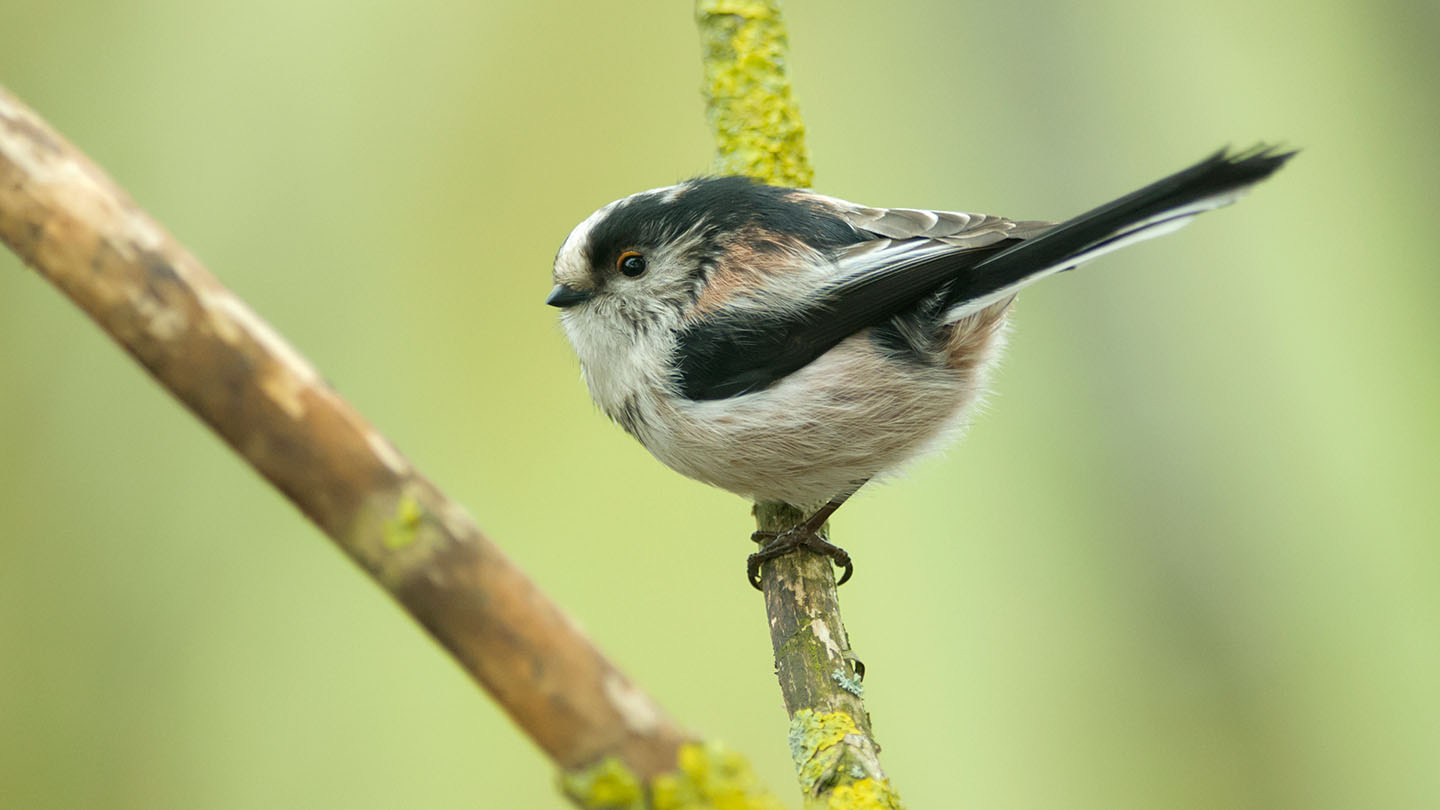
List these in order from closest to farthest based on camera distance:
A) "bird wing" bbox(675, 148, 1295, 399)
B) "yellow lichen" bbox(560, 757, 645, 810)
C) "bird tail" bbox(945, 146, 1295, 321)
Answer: "yellow lichen" bbox(560, 757, 645, 810)
"bird tail" bbox(945, 146, 1295, 321)
"bird wing" bbox(675, 148, 1295, 399)

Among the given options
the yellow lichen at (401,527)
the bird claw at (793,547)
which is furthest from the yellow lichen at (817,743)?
the yellow lichen at (401,527)

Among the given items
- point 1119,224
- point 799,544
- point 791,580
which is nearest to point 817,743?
point 791,580

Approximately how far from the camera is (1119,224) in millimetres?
1708

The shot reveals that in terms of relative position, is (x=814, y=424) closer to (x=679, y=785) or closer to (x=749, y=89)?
(x=749, y=89)

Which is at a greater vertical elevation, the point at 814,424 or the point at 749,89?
the point at 749,89

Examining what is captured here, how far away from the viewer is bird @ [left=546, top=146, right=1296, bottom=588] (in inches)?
84.3

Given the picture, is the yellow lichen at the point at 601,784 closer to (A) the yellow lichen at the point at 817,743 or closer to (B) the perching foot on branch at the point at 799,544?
(A) the yellow lichen at the point at 817,743

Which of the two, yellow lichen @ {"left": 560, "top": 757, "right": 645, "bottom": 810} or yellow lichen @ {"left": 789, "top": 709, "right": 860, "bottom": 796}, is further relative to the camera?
yellow lichen @ {"left": 789, "top": 709, "right": 860, "bottom": 796}

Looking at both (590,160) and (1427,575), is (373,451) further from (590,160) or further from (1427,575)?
(1427,575)

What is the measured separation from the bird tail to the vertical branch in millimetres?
636

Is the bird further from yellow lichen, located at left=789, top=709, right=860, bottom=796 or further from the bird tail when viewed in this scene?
yellow lichen, located at left=789, top=709, right=860, bottom=796

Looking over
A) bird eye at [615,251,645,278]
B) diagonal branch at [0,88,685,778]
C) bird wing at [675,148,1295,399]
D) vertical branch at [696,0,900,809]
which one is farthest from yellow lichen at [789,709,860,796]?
bird eye at [615,251,645,278]

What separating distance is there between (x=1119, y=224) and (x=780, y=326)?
0.68m

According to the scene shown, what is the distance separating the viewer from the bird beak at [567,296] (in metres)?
2.30
